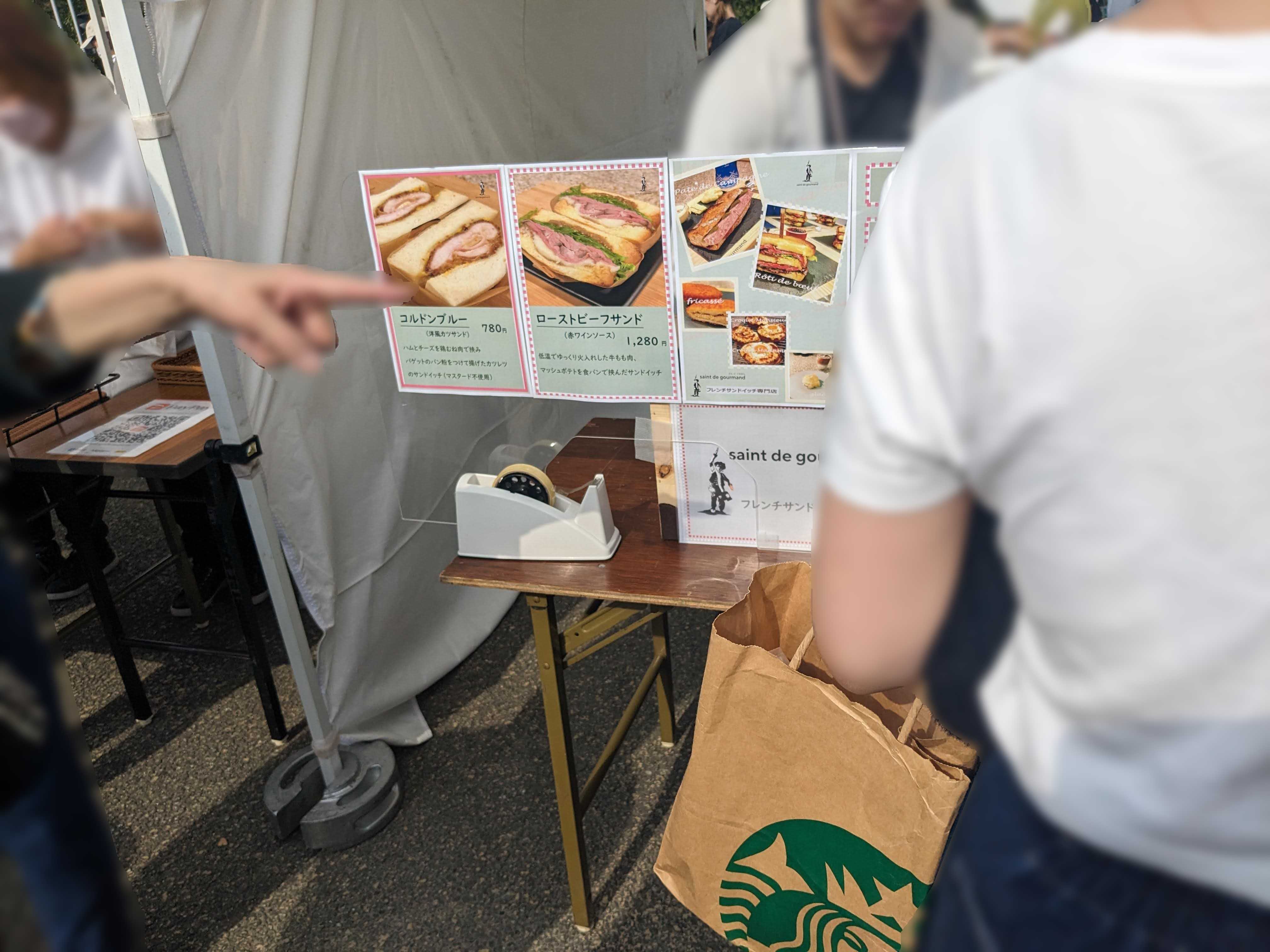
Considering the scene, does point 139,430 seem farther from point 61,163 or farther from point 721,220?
point 61,163

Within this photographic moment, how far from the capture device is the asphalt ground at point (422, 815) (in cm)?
198

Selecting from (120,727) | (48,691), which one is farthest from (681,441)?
(120,727)

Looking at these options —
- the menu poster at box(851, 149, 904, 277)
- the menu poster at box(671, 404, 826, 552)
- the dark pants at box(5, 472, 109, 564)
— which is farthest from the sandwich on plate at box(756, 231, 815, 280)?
the dark pants at box(5, 472, 109, 564)

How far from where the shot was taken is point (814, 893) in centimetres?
149

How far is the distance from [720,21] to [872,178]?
1.45ft

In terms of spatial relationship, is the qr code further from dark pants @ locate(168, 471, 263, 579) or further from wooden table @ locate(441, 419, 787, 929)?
wooden table @ locate(441, 419, 787, 929)

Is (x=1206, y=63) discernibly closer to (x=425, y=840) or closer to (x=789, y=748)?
(x=789, y=748)

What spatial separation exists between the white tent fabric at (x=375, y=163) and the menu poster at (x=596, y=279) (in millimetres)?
224

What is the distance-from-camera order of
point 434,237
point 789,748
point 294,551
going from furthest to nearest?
point 294,551, point 434,237, point 789,748

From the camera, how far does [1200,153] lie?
402mm

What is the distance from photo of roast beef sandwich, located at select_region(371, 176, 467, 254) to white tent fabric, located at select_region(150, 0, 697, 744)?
30 cm

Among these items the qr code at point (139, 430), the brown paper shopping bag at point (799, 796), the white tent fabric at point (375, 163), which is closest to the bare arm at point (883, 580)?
the brown paper shopping bag at point (799, 796)

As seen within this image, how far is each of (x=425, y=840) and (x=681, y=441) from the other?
1304 millimetres

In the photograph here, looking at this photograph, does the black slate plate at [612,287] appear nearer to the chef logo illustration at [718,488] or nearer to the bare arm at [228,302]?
the chef logo illustration at [718,488]
